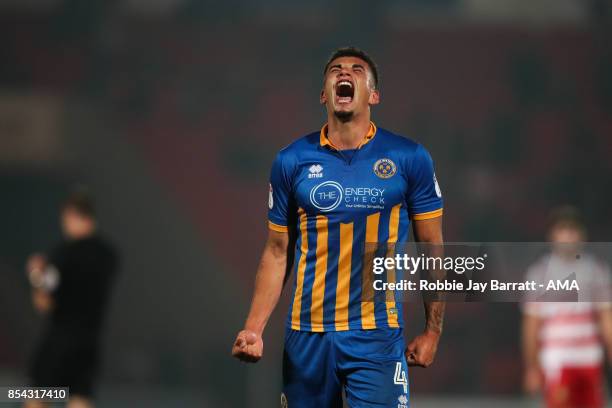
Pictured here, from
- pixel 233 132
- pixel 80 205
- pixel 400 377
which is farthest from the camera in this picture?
pixel 233 132

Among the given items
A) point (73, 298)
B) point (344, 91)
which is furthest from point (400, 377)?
point (73, 298)

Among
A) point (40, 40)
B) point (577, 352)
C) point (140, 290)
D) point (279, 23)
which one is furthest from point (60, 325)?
point (40, 40)

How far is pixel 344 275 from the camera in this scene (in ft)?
11.3

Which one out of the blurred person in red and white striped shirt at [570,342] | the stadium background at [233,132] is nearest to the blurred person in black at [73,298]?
the blurred person in red and white striped shirt at [570,342]

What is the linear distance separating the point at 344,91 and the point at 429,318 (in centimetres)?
88

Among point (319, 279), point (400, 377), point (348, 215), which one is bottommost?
point (400, 377)

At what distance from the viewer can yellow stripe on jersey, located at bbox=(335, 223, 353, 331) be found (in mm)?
3424

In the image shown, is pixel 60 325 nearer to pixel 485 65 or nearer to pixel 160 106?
pixel 160 106

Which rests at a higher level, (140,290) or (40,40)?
(40,40)

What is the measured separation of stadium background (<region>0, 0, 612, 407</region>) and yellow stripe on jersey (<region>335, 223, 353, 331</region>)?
Result: 26.4 ft

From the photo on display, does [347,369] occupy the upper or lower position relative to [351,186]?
lower

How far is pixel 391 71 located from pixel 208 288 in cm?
366

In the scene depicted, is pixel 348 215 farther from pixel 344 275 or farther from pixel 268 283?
pixel 268 283

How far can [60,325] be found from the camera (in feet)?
21.4
